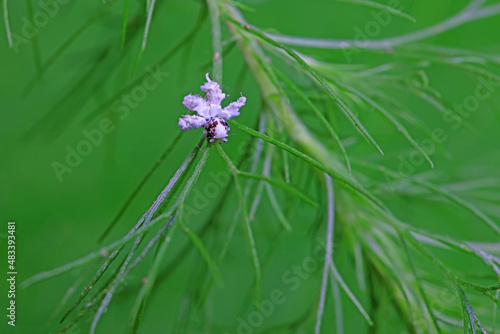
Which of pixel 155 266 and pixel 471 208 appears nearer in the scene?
pixel 155 266

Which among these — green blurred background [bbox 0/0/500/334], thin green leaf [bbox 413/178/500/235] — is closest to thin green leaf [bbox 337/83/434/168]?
thin green leaf [bbox 413/178/500/235]

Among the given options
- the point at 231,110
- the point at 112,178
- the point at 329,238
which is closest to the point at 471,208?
the point at 329,238

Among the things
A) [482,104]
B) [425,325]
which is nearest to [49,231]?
[425,325]

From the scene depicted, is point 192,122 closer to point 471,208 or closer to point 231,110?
point 231,110

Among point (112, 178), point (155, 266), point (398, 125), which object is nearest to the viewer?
point (155, 266)

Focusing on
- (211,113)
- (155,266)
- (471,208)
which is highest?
(471,208)

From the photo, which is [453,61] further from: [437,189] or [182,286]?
[182,286]

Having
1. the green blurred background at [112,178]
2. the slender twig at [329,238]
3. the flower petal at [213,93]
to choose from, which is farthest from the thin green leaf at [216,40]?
the green blurred background at [112,178]

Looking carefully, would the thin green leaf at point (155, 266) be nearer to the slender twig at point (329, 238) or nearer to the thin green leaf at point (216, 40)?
the thin green leaf at point (216, 40)
